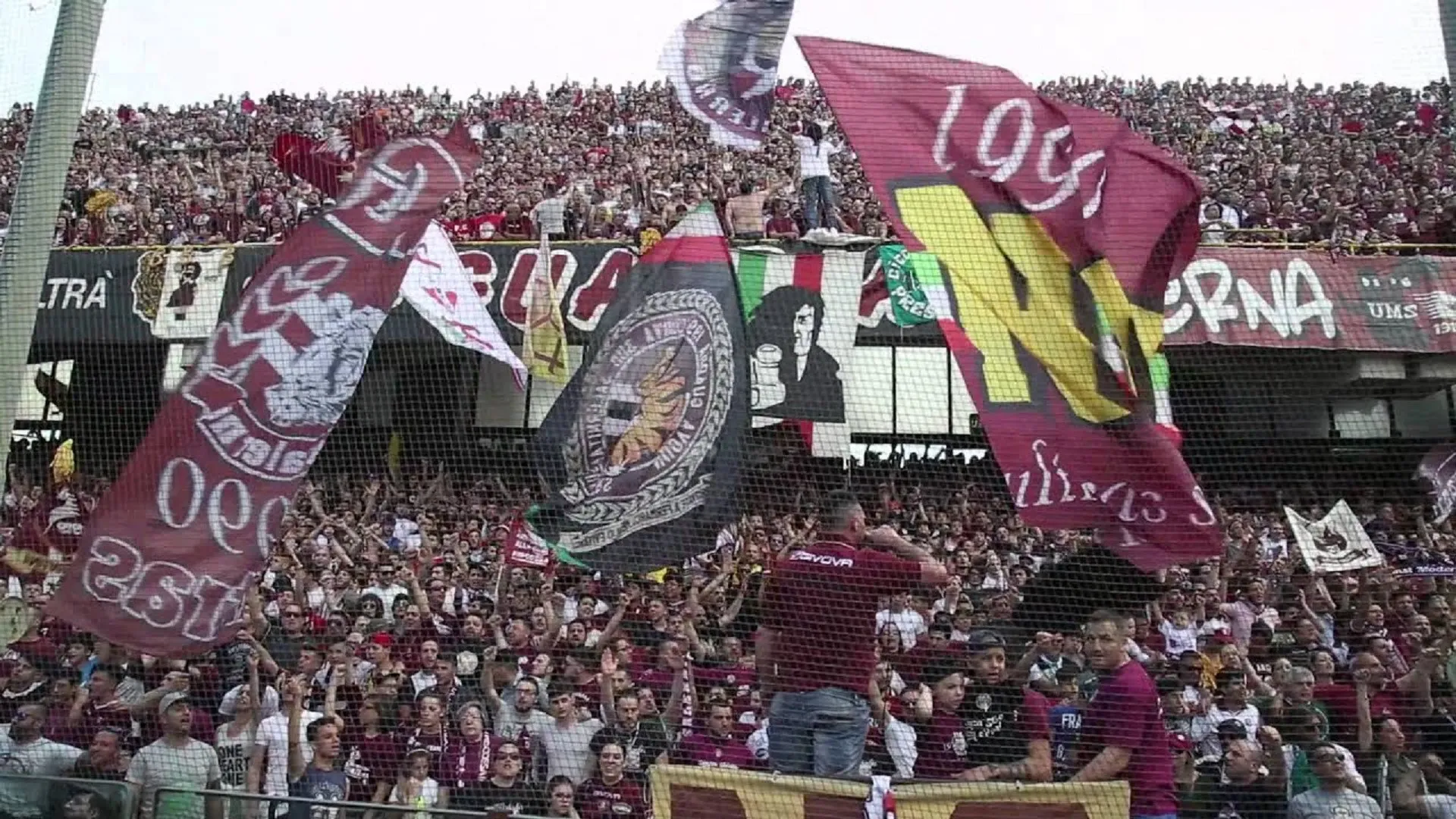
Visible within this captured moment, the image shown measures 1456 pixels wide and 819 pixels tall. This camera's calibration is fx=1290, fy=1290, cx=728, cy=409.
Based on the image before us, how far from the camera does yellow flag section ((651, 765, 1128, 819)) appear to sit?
180 inches

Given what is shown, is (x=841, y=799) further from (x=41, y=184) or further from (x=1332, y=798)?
(x=41, y=184)

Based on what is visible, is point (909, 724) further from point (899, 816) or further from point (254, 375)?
point (254, 375)

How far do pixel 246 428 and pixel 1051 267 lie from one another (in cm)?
365

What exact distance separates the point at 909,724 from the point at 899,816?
2.82ft

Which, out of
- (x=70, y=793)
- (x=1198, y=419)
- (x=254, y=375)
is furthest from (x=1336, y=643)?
(x=70, y=793)

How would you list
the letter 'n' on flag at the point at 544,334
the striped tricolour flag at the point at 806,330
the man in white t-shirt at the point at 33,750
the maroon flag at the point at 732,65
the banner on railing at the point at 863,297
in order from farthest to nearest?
the banner on railing at the point at 863,297 → the letter 'n' on flag at the point at 544,334 → the striped tricolour flag at the point at 806,330 → the maroon flag at the point at 732,65 → the man in white t-shirt at the point at 33,750

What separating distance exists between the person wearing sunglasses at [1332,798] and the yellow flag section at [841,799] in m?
0.76

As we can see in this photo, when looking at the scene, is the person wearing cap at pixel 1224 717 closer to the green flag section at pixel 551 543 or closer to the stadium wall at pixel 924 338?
the green flag section at pixel 551 543

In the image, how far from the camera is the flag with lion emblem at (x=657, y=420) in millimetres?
6488

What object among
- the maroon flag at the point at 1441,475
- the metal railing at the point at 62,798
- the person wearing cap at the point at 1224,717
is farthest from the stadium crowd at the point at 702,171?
the person wearing cap at the point at 1224,717

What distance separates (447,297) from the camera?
8.55 meters

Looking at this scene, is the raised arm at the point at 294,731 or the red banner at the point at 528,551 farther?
the red banner at the point at 528,551

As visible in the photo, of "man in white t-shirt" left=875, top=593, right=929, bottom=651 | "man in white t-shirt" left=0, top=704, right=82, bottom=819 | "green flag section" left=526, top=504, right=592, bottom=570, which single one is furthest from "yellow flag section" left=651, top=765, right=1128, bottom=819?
"man in white t-shirt" left=0, top=704, right=82, bottom=819

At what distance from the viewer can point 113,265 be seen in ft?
37.5
